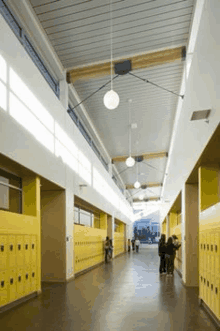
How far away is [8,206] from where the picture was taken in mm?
7332

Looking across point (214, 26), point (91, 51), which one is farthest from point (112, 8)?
point (214, 26)

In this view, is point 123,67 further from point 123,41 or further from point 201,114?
point 201,114

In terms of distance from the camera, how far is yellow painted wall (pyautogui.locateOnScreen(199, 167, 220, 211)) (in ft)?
23.1

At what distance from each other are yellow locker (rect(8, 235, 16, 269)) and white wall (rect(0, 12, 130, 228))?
1.55 m

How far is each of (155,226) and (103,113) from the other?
123 ft

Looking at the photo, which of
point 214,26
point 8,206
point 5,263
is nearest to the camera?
point 214,26

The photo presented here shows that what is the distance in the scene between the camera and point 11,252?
649 centimetres

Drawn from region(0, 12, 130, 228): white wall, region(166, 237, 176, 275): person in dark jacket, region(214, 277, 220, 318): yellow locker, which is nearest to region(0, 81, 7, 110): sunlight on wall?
region(0, 12, 130, 228): white wall

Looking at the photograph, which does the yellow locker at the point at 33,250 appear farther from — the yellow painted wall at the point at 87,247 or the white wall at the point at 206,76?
the white wall at the point at 206,76

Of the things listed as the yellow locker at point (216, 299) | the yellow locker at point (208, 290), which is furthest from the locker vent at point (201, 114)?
the yellow locker at point (208, 290)

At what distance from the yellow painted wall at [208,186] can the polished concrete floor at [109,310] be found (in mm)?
2169

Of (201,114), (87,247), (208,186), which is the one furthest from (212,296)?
(87,247)

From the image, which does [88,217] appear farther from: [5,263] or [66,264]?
[5,263]

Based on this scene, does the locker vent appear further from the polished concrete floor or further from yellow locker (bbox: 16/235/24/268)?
yellow locker (bbox: 16/235/24/268)
